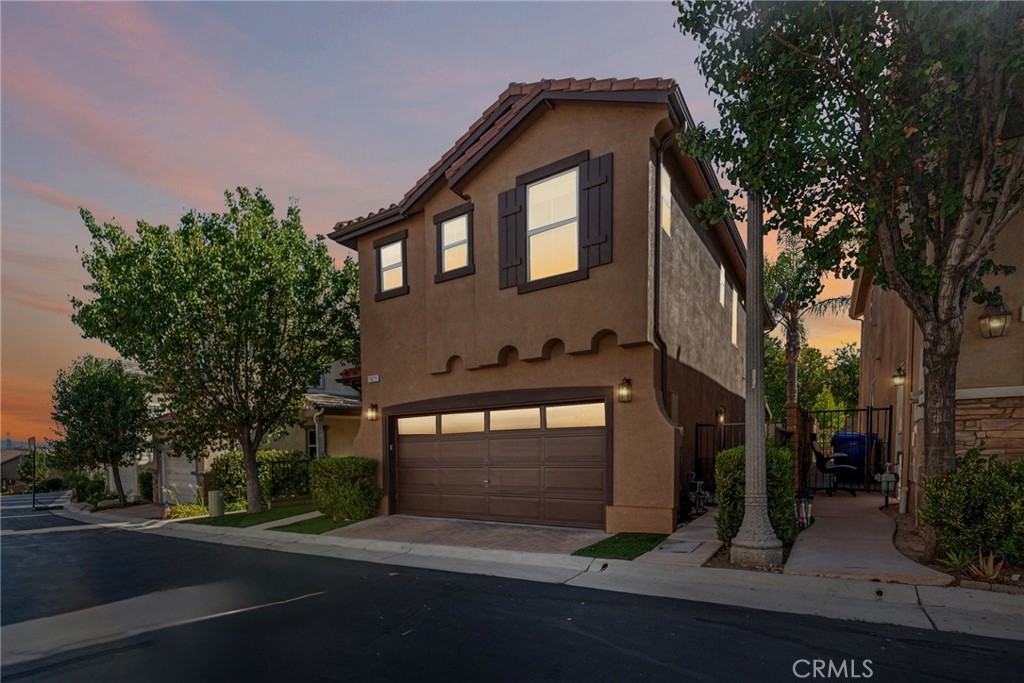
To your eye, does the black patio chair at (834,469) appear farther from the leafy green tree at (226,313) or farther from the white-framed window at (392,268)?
the leafy green tree at (226,313)

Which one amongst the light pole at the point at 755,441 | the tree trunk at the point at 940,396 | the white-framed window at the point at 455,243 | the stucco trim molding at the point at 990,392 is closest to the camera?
the tree trunk at the point at 940,396

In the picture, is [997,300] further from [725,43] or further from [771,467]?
[725,43]

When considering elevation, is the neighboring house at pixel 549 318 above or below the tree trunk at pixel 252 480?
above

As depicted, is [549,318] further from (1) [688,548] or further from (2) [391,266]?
(2) [391,266]

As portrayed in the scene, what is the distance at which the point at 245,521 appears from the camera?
16.5m

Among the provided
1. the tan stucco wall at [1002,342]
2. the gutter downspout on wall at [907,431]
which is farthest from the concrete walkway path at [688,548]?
the tan stucco wall at [1002,342]

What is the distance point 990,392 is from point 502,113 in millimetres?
10982

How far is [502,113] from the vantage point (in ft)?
45.1

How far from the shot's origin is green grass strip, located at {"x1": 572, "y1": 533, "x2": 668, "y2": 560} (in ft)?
30.0

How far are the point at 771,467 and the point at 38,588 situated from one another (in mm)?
12188

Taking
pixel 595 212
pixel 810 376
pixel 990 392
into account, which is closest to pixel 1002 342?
pixel 990 392

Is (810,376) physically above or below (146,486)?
above

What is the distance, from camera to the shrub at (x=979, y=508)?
6.92m

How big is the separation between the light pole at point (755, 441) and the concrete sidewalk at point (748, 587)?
0.39m
